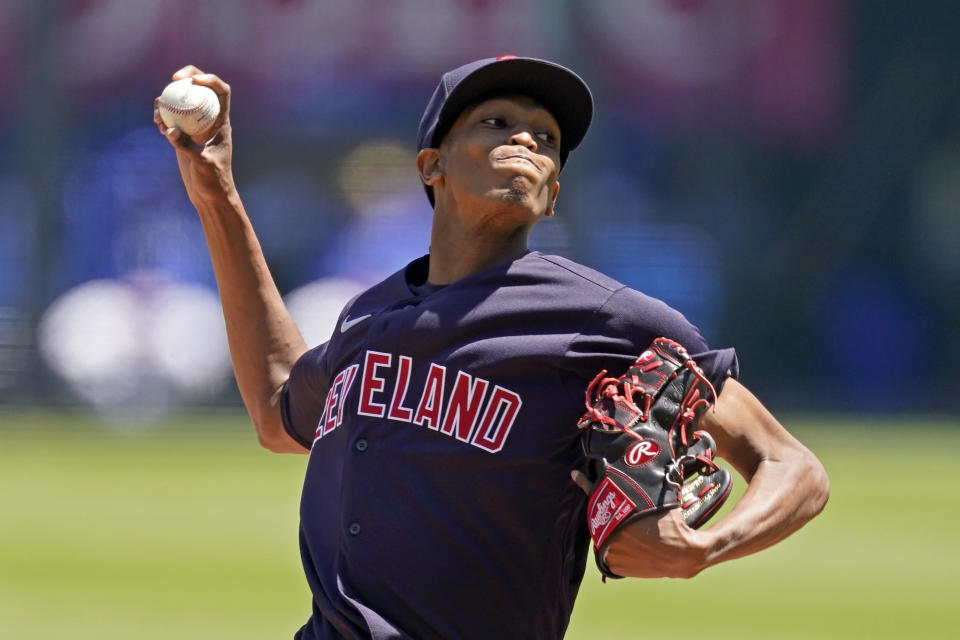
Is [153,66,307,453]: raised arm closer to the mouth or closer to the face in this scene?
the face

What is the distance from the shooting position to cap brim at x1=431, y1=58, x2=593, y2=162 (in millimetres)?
2537

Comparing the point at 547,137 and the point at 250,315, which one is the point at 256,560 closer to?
the point at 250,315

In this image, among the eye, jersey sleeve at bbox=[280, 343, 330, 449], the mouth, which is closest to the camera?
the mouth

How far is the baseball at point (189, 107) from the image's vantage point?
2885mm

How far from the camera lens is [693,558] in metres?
2.12

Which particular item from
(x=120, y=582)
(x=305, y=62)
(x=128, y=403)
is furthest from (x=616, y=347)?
(x=305, y=62)

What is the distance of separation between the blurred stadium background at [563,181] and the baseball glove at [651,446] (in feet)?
36.7

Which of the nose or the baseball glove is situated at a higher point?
the nose

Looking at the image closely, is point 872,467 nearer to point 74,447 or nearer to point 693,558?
point 74,447

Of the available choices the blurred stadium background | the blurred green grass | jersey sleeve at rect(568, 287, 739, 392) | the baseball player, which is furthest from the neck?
the blurred stadium background

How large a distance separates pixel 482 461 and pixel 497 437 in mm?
47

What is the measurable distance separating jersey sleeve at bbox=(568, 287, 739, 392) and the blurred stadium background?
11083mm

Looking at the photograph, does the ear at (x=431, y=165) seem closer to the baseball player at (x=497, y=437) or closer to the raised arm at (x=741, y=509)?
the baseball player at (x=497, y=437)

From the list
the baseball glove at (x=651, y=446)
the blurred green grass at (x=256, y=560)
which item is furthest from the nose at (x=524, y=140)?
the blurred green grass at (x=256, y=560)
